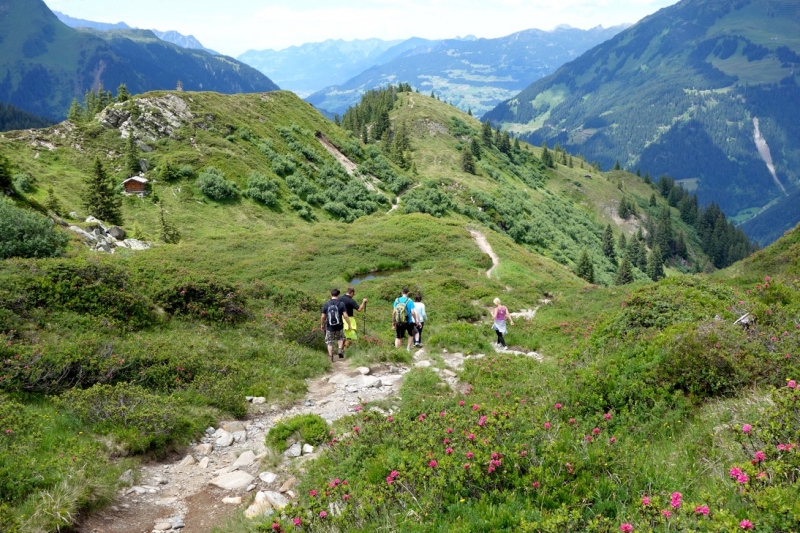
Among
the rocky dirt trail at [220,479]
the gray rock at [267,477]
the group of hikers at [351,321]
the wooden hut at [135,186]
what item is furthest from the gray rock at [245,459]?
the wooden hut at [135,186]

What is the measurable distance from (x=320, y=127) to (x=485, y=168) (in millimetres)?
59640

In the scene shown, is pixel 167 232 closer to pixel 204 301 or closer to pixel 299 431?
pixel 204 301

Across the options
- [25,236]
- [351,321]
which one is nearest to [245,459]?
[351,321]

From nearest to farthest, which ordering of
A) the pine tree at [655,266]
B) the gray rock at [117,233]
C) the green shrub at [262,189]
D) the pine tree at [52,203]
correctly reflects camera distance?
the gray rock at [117,233]
the pine tree at [52,203]
the green shrub at [262,189]
the pine tree at [655,266]

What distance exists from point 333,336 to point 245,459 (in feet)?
22.9

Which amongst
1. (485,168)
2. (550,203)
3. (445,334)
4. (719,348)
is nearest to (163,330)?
(445,334)

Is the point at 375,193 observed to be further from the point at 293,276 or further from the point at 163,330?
the point at 163,330

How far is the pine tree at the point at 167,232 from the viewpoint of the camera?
43.2 meters

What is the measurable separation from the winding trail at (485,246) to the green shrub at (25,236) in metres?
29.1

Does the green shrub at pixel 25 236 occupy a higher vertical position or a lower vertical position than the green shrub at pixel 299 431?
higher

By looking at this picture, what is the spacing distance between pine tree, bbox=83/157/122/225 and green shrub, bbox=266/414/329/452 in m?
44.9

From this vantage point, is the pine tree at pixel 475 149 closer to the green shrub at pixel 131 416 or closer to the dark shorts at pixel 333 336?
the dark shorts at pixel 333 336

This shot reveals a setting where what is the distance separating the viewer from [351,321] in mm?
16547

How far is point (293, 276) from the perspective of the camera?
1366 inches
